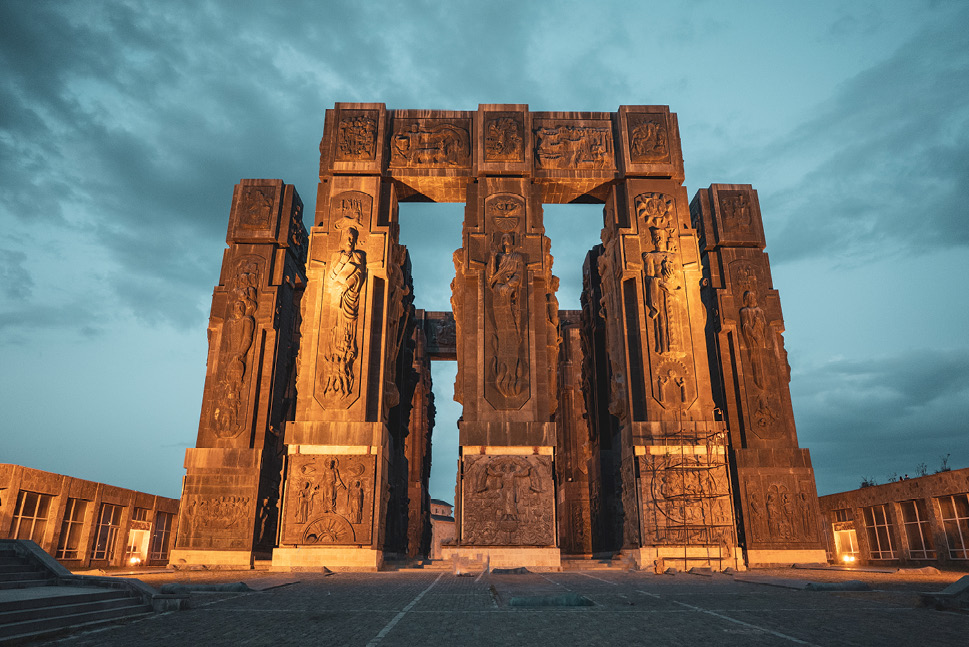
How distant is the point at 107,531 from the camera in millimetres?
19766

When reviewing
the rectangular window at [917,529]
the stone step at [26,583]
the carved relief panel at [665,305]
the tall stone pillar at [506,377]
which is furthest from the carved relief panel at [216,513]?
the rectangular window at [917,529]

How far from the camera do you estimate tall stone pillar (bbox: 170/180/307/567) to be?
17859 millimetres

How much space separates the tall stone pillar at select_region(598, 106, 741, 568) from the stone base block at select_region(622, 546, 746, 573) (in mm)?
26

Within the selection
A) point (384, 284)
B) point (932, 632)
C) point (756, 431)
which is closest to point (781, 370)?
point (756, 431)

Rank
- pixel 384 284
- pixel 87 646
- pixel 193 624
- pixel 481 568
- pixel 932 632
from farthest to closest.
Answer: pixel 384 284 → pixel 481 568 → pixel 193 624 → pixel 932 632 → pixel 87 646

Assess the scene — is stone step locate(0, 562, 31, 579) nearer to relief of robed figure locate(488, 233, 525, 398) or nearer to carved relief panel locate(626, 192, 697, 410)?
relief of robed figure locate(488, 233, 525, 398)

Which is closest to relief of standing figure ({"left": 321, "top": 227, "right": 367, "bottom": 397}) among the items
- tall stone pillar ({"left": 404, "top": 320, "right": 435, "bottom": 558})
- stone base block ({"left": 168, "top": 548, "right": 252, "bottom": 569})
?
stone base block ({"left": 168, "top": 548, "right": 252, "bottom": 569})

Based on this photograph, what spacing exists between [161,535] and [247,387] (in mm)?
8914

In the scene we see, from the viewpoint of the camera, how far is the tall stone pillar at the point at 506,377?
50.9 ft

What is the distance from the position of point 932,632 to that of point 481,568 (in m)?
10.6

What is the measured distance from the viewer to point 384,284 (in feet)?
58.5

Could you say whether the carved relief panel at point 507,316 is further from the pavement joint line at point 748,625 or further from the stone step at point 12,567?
the stone step at point 12,567

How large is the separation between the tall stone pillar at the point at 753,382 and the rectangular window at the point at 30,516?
64.5ft

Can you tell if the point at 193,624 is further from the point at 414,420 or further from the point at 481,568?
the point at 414,420
